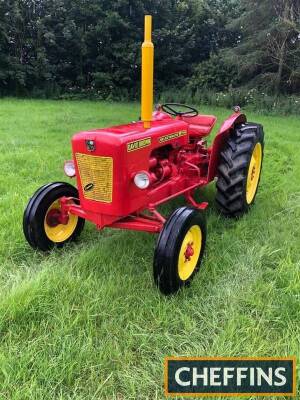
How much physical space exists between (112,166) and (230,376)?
156 cm

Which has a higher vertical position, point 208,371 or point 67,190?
point 67,190

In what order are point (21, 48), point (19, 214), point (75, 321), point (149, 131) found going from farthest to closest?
point (21, 48), point (19, 214), point (149, 131), point (75, 321)

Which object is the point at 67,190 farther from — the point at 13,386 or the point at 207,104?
the point at 207,104

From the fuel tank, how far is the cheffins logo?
124cm

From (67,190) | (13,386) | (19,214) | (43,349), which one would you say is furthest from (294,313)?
(19,214)

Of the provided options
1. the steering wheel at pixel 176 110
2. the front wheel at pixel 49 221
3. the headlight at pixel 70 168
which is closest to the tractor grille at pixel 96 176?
the headlight at pixel 70 168

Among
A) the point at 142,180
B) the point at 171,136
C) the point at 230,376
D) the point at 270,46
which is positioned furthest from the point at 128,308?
the point at 270,46

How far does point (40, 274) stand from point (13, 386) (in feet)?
3.17

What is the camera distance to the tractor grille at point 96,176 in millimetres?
3021

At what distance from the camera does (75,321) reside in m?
2.51

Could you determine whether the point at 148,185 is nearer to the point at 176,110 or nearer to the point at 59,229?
the point at 59,229

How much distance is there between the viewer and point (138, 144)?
3.15 metres

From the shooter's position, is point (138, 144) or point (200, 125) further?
point (200, 125)

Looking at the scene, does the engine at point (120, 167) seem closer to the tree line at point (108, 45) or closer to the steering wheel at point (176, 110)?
the steering wheel at point (176, 110)
